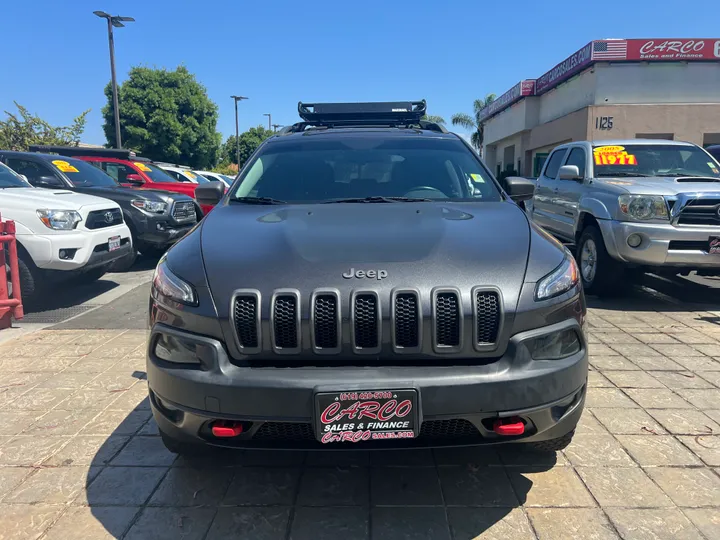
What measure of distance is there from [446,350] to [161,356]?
116cm

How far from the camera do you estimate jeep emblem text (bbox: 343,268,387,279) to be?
218 cm

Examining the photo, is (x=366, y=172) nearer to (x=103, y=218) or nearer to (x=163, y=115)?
(x=103, y=218)

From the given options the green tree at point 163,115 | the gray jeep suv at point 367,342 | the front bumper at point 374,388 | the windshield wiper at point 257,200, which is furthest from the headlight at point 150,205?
the green tree at point 163,115

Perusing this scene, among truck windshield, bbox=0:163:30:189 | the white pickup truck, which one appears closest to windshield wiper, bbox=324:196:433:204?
the white pickup truck

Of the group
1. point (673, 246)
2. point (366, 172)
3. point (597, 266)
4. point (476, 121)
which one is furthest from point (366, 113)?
point (476, 121)

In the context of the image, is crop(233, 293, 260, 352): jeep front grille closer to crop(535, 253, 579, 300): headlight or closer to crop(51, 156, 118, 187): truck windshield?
crop(535, 253, 579, 300): headlight

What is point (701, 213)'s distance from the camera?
18.6ft

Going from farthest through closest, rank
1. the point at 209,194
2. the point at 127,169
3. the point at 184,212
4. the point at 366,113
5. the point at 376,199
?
the point at 127,169
the point at 184,212
the point at 366,113
the point at 209,194
the point at 376,199

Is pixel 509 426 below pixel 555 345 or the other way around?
below

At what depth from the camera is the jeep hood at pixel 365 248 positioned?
2.19m

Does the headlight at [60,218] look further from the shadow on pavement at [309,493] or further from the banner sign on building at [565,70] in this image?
the banner sign on building at [565,70]

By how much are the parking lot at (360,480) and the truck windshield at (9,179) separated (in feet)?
12.0

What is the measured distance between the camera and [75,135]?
22109 mm

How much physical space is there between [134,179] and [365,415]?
32.0 ft
